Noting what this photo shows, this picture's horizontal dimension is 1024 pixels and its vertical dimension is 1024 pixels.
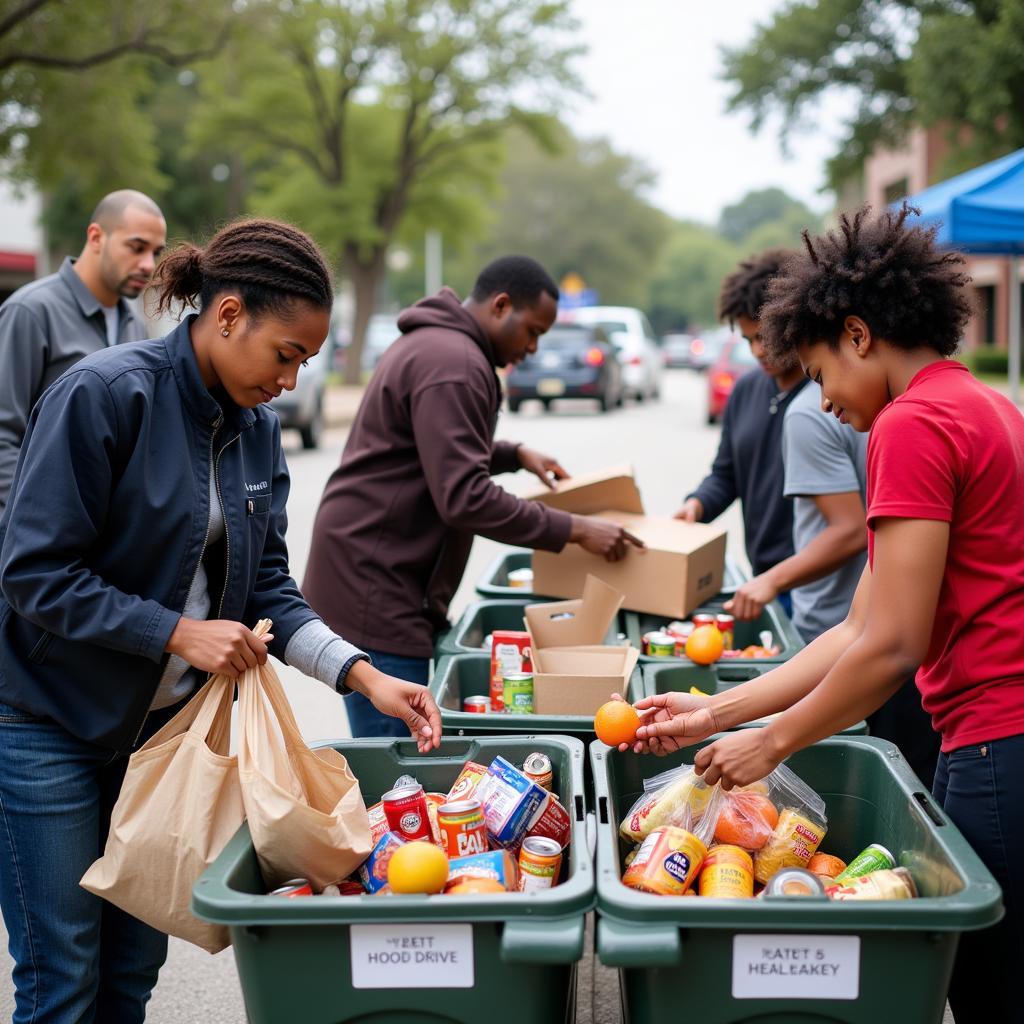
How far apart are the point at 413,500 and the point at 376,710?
0.62 meters

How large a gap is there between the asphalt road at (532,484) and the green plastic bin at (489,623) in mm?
1028

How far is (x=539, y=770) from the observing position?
2471mm

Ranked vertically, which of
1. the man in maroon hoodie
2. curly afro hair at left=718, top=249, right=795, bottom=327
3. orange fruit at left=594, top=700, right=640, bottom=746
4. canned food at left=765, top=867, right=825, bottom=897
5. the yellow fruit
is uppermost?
curly afro hair at left=718, top=249, right=795, bottom=327

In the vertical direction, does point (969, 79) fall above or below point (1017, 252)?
above

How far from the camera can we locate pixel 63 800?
2.27m

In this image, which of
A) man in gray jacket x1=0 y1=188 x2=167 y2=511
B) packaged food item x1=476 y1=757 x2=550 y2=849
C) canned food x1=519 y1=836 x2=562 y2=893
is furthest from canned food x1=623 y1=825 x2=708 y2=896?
man in gray jacket x1=0 y1=188 x2=167 y2=511

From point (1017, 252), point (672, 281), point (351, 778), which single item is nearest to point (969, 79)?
point (1017, 252)

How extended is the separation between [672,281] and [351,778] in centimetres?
11449

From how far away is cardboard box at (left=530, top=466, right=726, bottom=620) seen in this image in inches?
155

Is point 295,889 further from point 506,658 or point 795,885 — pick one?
point 506,658

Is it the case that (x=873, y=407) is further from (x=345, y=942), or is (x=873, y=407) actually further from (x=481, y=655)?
(x=481, y=655)

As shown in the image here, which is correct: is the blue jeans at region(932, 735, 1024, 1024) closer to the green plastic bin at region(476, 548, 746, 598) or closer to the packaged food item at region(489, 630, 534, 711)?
the packaged food item at region(489, 630, 534, 711)

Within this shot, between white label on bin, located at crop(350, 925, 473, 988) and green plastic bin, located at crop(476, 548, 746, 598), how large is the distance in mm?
2434

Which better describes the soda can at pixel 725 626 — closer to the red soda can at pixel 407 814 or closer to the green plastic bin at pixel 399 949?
the red soda can at pixel 407 814
